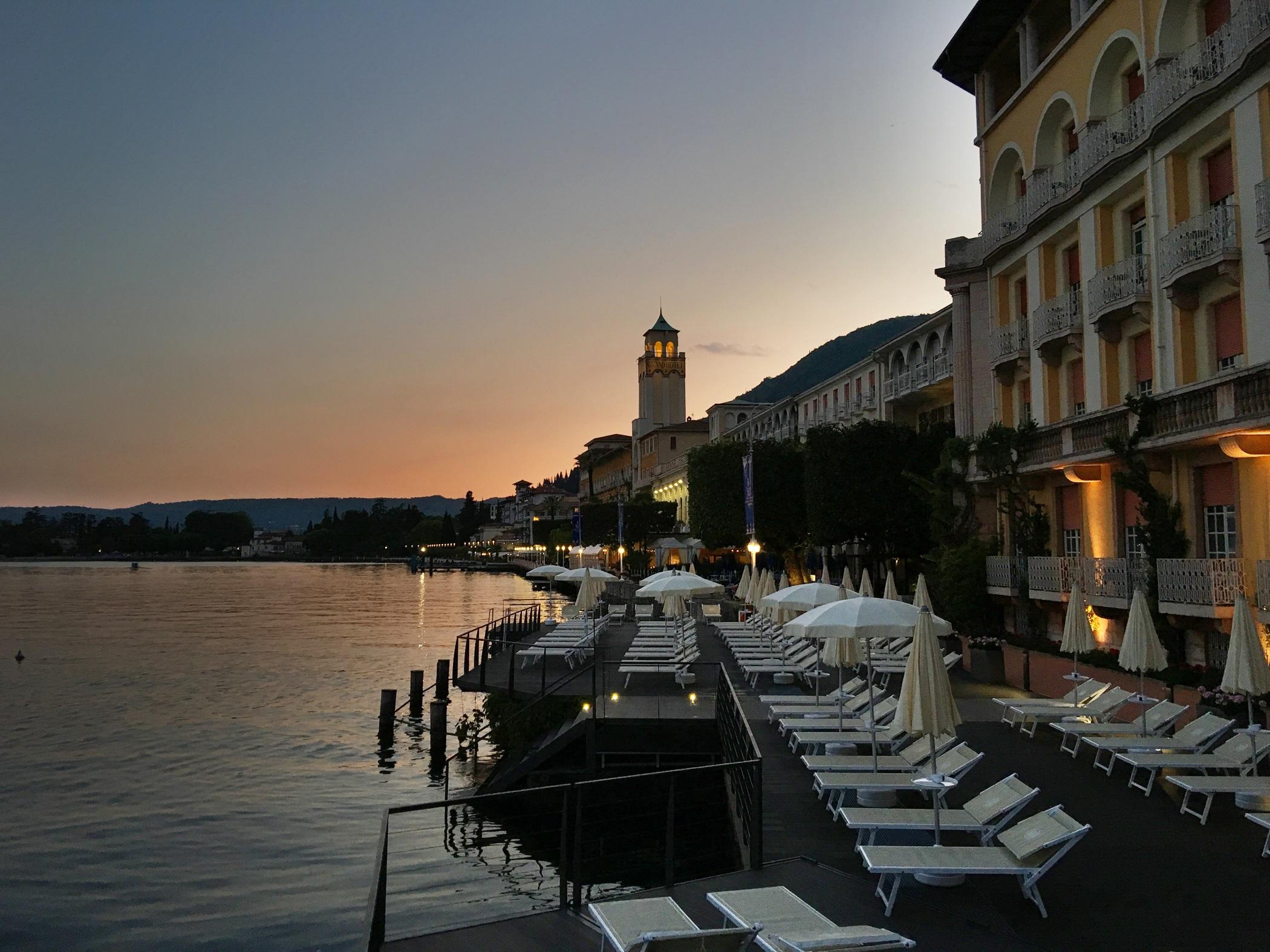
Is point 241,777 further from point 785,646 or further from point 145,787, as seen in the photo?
point 785,646

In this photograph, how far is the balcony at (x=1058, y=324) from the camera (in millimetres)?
23984

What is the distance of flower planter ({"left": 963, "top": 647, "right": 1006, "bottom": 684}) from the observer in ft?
71.4

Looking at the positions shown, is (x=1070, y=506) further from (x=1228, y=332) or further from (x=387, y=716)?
(x=387, y=716)

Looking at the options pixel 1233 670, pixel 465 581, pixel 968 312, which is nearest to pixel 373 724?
pixel 968 312

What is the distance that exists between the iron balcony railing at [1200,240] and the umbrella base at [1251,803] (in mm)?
10900

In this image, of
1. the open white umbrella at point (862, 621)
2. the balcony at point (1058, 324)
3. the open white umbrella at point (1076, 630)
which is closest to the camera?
the open white umbrella at point (862, 621)

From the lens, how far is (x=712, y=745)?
17.7 m

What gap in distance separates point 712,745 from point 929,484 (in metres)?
14.8

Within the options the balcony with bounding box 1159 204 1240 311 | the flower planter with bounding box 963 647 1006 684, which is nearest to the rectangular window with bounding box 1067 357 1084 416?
the balcony with bounding box 1159 204 1240 311

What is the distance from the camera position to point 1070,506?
992 inches

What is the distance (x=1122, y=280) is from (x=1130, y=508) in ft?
16.1

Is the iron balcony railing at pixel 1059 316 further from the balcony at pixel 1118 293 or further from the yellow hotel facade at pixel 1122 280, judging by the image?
the balcony at pixel 1118 293

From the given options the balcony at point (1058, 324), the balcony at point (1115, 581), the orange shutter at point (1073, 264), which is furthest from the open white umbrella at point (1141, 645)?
the orange shutter at point (1073, 264)

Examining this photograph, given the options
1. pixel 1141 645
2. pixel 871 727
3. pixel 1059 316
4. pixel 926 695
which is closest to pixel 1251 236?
pixel 1059 316
